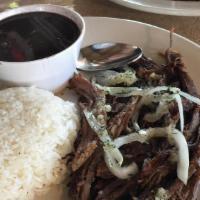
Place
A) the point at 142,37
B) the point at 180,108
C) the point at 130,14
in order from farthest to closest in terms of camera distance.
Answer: the point at 130,14 < the point at 142,37 < the point at 180,108

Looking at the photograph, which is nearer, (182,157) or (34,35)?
(182,157)

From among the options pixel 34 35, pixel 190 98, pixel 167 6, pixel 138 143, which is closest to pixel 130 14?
pixel 167 6

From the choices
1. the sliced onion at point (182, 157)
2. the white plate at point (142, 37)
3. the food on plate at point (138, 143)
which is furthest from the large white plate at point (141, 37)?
the sliced onion at point (182, 157)

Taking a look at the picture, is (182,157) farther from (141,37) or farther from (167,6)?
(167,6)

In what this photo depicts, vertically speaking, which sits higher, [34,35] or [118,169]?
[34,35]

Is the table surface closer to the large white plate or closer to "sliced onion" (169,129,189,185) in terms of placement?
the large white plate

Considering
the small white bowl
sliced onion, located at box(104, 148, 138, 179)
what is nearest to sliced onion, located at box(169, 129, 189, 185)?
sliced onion, located at box(104, 148, 138, 179)

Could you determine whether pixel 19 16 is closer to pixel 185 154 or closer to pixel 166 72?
pixel 166 72
